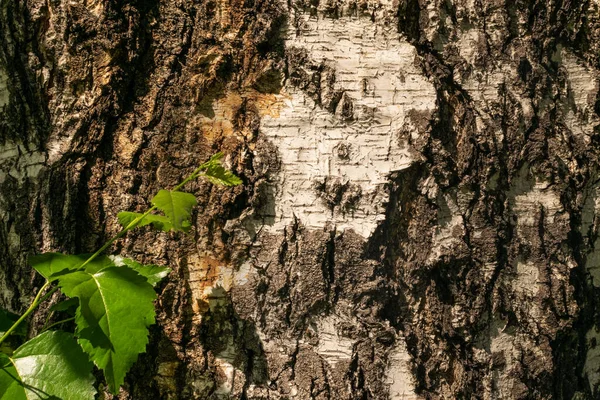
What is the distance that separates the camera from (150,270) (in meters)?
1.43

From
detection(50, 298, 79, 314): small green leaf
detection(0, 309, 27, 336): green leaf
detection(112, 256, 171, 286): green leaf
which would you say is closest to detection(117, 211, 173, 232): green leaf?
detection(112, 256, 171, 286): green leaf

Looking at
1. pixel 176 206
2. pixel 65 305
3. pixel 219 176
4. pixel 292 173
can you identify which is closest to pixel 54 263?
pixel 65 305

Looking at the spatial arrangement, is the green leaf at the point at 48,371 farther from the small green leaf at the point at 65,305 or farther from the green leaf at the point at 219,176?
the green leaf at the point at 219,176

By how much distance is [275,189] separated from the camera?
150 cm

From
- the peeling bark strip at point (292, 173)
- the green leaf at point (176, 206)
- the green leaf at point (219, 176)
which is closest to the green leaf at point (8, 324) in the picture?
the peeling bark strip at point (292, 173)

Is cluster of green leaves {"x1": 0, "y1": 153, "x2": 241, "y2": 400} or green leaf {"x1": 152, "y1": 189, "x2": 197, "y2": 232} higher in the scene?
green leaf {"x1": 152, "y1": 189, "x2": 197, "y2": 232}

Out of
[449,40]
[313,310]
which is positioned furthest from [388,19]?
[313,310]

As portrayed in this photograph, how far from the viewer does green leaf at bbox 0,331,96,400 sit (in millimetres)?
Result: 1280

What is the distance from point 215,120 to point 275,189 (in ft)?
0.74

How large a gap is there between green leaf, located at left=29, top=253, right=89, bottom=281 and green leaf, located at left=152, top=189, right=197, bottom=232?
0.24 meters

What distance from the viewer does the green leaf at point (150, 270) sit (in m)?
1.42

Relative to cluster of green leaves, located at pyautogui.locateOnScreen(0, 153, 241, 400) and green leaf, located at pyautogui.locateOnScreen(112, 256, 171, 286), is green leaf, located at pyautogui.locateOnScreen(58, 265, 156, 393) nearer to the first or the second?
cluster of green leaves, located at pyautogui.locateOnScreen(0, 153, 241, 400)

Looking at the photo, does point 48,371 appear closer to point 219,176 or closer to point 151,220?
point 151,220

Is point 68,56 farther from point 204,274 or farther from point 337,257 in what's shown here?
point 337,257
